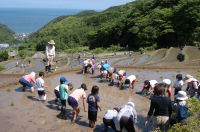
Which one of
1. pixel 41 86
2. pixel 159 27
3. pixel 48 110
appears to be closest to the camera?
pixel 48 110

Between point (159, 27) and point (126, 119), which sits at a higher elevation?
point (159, 27)

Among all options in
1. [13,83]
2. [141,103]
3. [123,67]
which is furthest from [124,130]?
[123,67]

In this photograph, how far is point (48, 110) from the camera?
9.00 metres

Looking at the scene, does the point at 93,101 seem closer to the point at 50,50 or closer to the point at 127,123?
the point at 127,123

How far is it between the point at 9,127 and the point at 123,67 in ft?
37.8

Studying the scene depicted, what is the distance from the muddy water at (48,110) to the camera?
7543mm

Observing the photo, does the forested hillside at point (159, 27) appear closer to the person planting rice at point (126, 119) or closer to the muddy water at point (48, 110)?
the muddy water at point (48, 110)

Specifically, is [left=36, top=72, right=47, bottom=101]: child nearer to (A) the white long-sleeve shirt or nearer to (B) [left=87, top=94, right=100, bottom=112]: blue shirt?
(B) [left=87, top=94, right=100, bottom=112]: blue shirt

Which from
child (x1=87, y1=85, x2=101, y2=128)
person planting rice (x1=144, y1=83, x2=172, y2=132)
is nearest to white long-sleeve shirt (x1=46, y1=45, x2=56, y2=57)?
child (x1=87, y1=85, x2=101, y2=128)

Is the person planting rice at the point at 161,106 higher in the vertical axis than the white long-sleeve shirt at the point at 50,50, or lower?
lower

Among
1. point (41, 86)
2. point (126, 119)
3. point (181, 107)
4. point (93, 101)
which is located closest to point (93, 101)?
point (93, 101)

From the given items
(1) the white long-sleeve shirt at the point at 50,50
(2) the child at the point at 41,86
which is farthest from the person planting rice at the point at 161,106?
(1) the white long-sleeve shirt at the point at 50,50

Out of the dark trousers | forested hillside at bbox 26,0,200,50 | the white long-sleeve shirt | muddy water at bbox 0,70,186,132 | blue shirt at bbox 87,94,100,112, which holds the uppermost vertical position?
forested hillside at bbox 26,0,200,50

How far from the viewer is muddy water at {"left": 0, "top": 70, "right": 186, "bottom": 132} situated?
754cm
